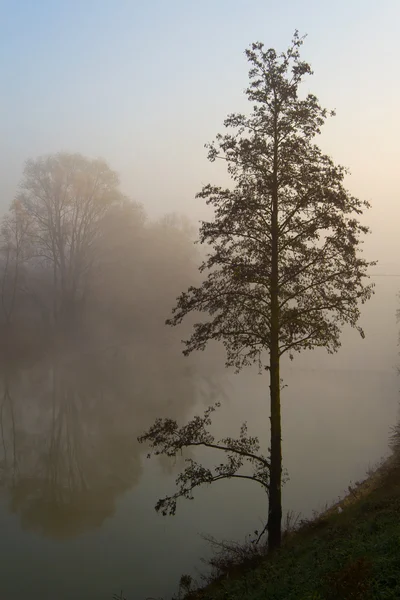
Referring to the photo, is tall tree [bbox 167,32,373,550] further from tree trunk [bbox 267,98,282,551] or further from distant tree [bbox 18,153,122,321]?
distant tree [bbox 18,153,122,321]

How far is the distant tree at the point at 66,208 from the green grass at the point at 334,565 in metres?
41.7

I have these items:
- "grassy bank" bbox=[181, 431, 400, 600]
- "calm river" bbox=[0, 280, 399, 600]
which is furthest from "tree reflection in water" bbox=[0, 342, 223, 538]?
"grassy bank" bbox=[181, 431, 400, 600]

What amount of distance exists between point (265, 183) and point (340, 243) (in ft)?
6.43

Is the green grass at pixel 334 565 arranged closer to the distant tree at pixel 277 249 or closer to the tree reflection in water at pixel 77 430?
the distant tree at pixel 277 249

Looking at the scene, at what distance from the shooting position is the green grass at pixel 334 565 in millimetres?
5520

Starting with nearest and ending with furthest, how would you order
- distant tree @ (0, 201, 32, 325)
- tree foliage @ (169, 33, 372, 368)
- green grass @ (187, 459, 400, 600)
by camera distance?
green grass @ (187, 459, 400, 600)
tree foliage @ (169, 33, 372, 368)
distant tree @ (0, 201, 32, 325)

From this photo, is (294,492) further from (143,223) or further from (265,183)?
(143,223)

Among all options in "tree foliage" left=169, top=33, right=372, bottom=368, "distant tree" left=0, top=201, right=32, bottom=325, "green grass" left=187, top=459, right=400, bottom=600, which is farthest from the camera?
"distant tree" left=0, top=201, right=32, bottom=325

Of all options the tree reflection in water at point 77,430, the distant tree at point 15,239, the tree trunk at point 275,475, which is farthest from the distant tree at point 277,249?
the distant tree at point 15,239

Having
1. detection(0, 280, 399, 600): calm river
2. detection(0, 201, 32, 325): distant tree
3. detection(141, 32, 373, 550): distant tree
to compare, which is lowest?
detection(0, 280, 399, 600): calm river

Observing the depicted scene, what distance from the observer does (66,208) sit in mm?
47719

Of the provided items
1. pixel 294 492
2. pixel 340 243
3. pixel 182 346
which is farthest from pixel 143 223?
pixel 340 243

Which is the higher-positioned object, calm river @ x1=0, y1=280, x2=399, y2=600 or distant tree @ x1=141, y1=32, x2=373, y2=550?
distant tree @ x1=141, y1=32, x2=373, y2=550

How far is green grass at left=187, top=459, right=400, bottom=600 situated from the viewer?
5.52 m
